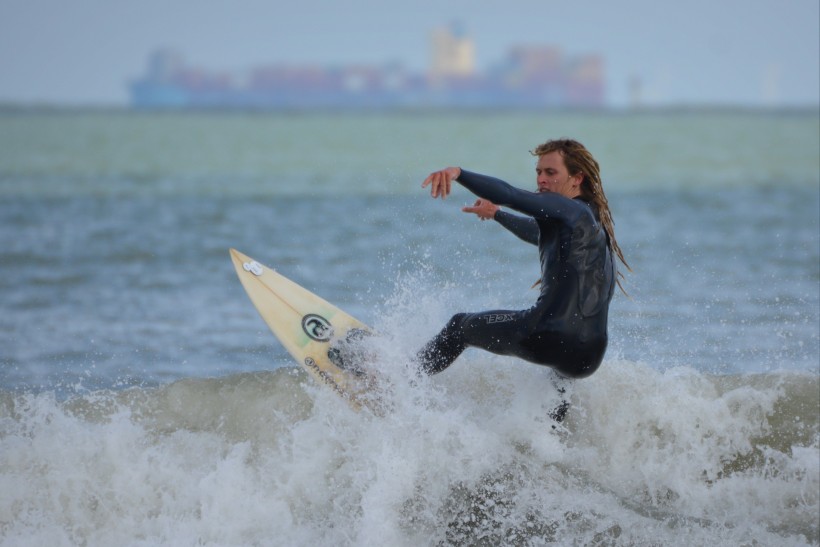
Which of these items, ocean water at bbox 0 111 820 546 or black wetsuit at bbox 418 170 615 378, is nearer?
black wetsuit at bbox 418 170 615 378

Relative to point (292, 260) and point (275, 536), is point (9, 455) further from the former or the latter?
point (292, 260)

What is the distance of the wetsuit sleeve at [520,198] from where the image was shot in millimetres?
4797

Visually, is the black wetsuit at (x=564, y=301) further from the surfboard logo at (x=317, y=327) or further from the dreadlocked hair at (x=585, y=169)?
the surfboard logo at (x=317, y=327)

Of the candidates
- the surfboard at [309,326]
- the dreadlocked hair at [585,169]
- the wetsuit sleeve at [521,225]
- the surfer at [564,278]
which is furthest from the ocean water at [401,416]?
the dreadlocked hair at [585,169]

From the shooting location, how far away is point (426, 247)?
15.2m

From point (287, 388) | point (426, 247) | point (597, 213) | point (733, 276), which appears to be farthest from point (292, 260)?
point (597, 213)

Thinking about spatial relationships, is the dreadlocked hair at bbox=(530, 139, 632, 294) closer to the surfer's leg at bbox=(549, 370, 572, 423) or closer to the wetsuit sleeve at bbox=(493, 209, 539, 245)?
the wetsuit sleeve at bbox=(493, 209, 539, 245)

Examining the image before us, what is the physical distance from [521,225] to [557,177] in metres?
0.47

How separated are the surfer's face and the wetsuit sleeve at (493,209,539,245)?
0.37m

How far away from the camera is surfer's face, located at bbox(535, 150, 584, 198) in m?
5.27

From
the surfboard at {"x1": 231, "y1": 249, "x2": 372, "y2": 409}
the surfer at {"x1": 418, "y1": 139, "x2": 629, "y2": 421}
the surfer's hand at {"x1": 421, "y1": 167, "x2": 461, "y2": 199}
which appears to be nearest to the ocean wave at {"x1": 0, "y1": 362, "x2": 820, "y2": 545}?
the surfboard at {"x1": 231, "y1": 249, "x2": 372, "y2": 409}

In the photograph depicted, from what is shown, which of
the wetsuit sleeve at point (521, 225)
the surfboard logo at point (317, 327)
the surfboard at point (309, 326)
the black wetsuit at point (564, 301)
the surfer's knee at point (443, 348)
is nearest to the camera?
the black wetsuit at point (564, 301)

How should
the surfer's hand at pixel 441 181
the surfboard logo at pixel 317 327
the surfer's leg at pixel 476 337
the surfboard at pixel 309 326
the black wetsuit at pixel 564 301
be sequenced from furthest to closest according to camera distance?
the surfboard logo at pixel 317 327 → the surfboard at pixel 309 326 → the surfer's leg at pixel 476 337 → the black wetsuit at pixel 564 301 → the surfer's hand at pixel 441 181

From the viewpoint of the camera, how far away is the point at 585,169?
5.26m
